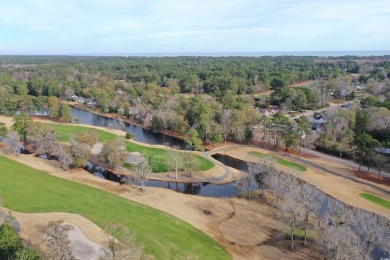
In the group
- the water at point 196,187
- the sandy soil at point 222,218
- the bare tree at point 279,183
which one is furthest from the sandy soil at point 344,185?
the water at point 196,187

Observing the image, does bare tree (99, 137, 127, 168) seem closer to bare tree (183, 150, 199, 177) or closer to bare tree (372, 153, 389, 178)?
bare tree (183, 150, 199, 177)

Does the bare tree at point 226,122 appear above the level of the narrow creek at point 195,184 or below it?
above

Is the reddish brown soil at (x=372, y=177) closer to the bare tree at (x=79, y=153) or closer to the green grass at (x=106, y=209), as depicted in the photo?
the green grass at (x=106, y=209)

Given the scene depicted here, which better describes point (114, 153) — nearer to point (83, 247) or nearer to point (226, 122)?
point (83, 247)

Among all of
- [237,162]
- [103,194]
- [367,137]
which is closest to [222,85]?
[237,162]

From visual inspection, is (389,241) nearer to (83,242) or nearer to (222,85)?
(83,242)
